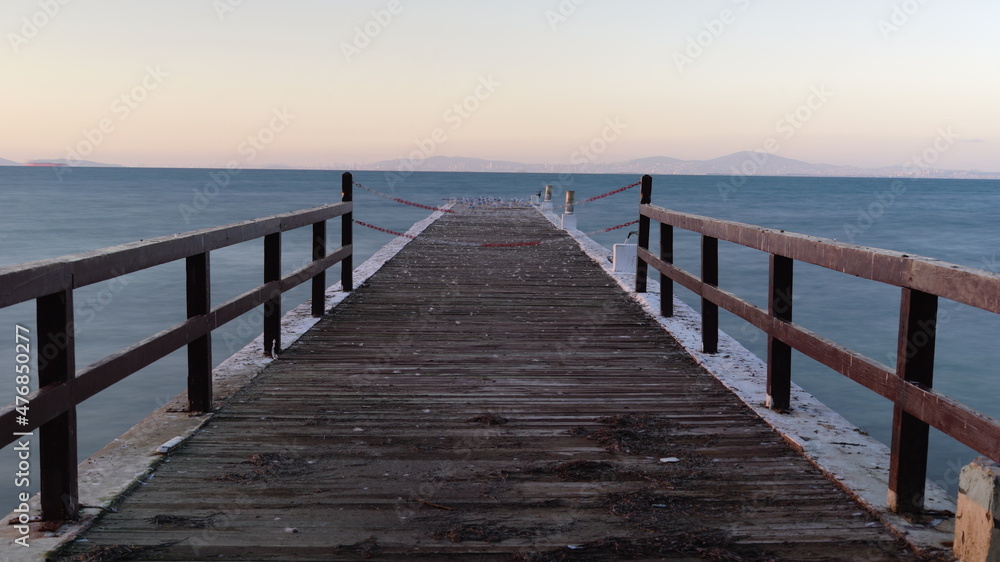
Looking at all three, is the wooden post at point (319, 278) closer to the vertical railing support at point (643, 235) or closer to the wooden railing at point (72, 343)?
the wooden railing at point (72, 343)

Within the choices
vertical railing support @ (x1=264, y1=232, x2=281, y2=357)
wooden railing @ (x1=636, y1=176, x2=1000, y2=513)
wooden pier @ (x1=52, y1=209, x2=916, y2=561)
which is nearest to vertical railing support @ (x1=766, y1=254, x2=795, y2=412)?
wooden railing @ (x1=636, y1=176, x2=1000, y2=513)

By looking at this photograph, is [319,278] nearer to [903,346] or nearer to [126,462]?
[126,462]

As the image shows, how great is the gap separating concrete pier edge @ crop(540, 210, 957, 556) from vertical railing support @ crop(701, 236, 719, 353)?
11cm

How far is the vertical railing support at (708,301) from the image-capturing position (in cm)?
615

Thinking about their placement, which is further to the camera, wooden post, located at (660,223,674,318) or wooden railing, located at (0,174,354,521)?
wooden post, located at (660,223,674,318)

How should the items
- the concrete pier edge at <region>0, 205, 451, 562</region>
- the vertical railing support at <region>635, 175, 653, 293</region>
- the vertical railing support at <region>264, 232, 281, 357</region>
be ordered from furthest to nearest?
the vertical railing support at <region>635, 175, 653, 293</region> < the vertical railing support at <region>264, 232, 281, 357</region> < the concrete pier edge at <region>0, 205, 451, 562</region>

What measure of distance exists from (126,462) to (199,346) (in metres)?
0.90

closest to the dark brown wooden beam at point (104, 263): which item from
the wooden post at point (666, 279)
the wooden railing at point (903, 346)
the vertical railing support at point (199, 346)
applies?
→ the vertical railing support at point (199, 346)

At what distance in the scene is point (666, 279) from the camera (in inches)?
310

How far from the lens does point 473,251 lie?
14.5 m

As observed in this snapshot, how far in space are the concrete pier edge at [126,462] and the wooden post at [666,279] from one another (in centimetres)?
374

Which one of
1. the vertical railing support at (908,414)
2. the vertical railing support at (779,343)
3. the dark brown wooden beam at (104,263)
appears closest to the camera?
the dark brown wooden beam at (104,263)

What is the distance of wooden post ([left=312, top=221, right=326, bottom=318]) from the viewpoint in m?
7.61

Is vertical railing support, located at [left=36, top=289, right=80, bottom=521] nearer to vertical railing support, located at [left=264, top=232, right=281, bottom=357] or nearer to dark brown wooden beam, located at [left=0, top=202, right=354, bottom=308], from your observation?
dark brown wooden beam, located at [left=0, top=202, right=354, bottom=308]
